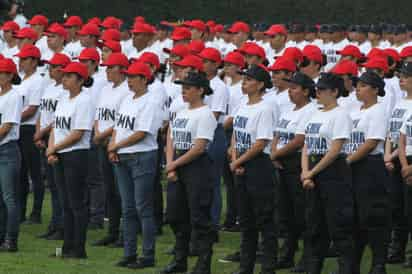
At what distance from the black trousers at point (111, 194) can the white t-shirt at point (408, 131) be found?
3594 mm

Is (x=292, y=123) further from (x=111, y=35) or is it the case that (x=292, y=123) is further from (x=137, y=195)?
(x=111, y=35)

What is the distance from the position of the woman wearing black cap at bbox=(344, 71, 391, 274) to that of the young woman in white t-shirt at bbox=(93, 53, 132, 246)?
308 cm

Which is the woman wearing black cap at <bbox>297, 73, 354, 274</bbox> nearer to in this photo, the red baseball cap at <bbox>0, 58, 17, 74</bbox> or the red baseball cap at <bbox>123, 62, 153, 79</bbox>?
the red baseball cap at <bbox>123, 62, 153, 79</bbox>

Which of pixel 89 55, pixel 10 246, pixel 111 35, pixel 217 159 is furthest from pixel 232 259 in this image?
pixel 111 35

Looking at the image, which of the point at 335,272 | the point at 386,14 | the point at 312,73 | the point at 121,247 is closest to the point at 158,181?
the point at 121,247

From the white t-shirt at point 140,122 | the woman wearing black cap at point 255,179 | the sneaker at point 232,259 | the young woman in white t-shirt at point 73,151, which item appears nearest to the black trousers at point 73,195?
the young woman in white t-shirt at point 73,151

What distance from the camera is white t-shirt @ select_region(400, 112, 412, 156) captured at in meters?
11.3

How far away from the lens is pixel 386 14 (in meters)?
23.2

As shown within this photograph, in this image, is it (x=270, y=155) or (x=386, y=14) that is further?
(x=386, y=14)

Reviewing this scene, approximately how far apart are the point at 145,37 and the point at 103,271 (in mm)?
4753

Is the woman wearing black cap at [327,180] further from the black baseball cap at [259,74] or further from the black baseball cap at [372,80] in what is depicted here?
the black baseball cap at [259,74]

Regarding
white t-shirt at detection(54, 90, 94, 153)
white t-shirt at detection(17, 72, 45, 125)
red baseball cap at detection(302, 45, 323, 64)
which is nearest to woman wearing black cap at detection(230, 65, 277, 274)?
white t-shirt at detection(54, 90, 94, 153)

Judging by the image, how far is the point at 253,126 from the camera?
1107cm

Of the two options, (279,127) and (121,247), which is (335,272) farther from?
(121,247)
